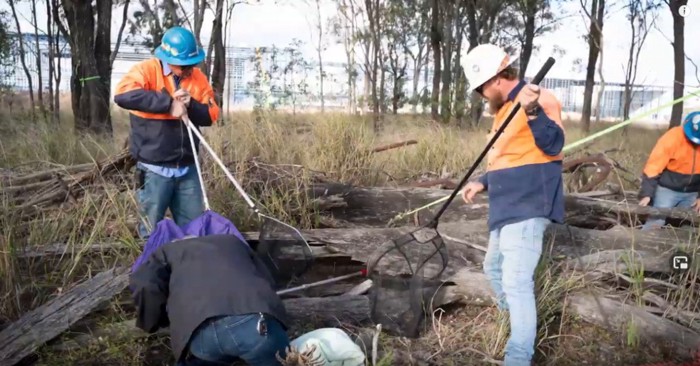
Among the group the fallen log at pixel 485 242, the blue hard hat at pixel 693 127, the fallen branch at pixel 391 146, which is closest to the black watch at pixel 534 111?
the fallen log at pixel 485 242

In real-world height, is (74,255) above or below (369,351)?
above

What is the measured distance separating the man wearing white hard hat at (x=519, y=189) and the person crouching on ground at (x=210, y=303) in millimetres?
1177

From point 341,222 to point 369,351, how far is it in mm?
1995

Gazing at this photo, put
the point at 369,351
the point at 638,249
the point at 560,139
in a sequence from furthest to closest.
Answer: the point at 638,249 < the point at 369,351 < the point at 560,139

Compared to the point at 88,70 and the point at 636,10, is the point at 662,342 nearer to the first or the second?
the point at 88,70

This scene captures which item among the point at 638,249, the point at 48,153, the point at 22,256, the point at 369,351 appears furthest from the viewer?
the point at 48,153

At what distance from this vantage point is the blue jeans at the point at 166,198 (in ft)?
13.6

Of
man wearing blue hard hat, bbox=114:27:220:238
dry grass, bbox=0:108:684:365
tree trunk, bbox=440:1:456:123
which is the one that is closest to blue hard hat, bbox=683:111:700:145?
dry grass, bbox=0:108:684:365

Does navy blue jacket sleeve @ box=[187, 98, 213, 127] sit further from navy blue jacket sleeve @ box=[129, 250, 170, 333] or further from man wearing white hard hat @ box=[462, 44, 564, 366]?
man wearing white hard hat @ box=[462, 44, 564, 366]

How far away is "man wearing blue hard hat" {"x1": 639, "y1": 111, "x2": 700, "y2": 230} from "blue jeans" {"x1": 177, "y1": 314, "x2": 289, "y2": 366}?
3847 millimetres

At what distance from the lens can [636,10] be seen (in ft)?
75.5

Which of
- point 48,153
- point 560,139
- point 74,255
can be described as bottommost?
point 74,255

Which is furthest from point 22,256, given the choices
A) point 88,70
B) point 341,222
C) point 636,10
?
point 636,10

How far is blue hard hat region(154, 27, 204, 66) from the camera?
404cm
